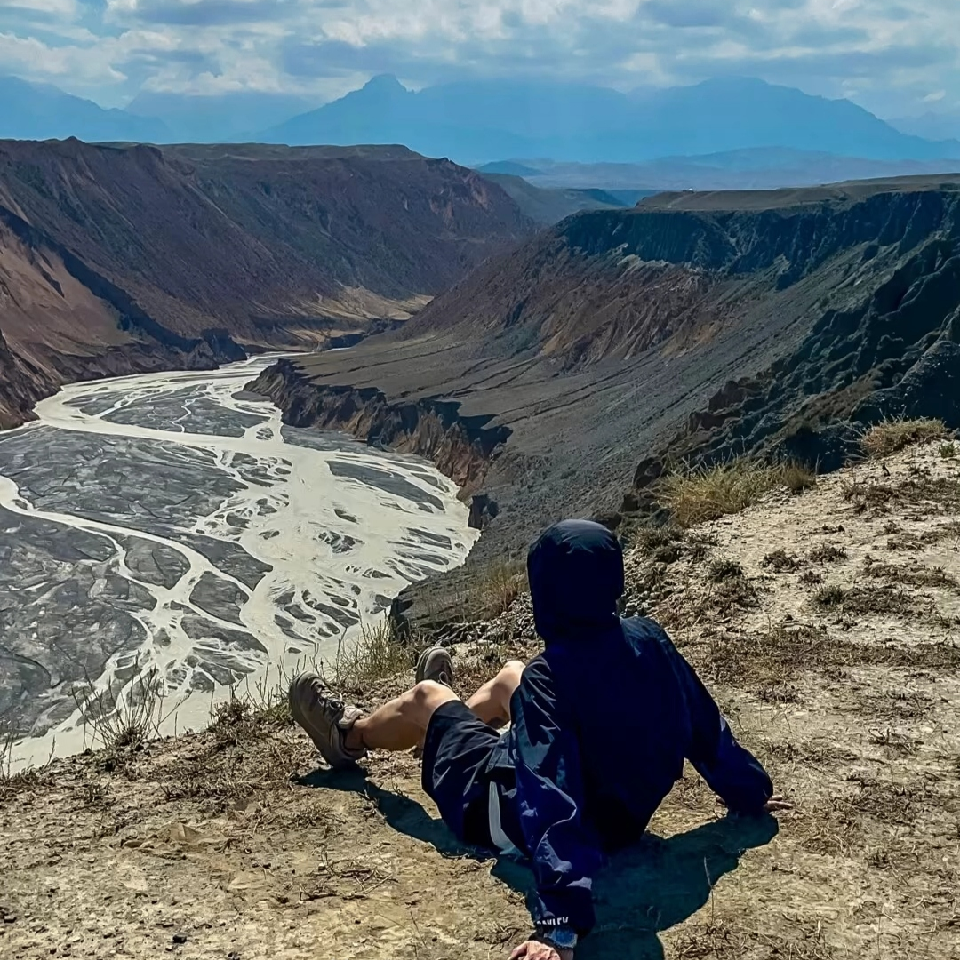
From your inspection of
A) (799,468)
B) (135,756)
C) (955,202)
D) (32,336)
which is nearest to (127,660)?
(799,468)

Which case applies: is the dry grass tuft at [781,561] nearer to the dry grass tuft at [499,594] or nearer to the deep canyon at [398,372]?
the dry grass tuft at [499,594]

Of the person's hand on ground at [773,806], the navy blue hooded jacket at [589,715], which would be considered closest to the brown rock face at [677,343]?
the person's hand on ground at [773,806]

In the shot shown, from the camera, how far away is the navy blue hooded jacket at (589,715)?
319 cm

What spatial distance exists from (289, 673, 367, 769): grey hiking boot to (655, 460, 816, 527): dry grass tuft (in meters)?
4.46

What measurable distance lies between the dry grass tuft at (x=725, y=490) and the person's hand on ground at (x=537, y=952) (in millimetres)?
5672

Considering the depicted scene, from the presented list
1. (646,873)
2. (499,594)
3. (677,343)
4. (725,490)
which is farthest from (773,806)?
(677,343)

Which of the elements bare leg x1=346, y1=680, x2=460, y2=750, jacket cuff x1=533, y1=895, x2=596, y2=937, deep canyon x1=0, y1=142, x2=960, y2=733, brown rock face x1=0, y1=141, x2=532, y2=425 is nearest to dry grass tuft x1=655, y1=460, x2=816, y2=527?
deep canyon x1=0, y1=142, x2=960, y2=733

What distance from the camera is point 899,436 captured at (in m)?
9.55

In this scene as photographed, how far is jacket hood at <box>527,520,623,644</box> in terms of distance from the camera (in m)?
3.21

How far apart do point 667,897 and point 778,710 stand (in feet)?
5.17

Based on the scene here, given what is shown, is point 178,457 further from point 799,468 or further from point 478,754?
point 478,754

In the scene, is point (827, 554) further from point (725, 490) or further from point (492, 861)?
point (492, 861)

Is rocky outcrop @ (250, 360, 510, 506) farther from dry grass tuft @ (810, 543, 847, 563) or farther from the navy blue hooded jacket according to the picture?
the navy blue hooded jacket

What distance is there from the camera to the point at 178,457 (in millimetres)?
38375
